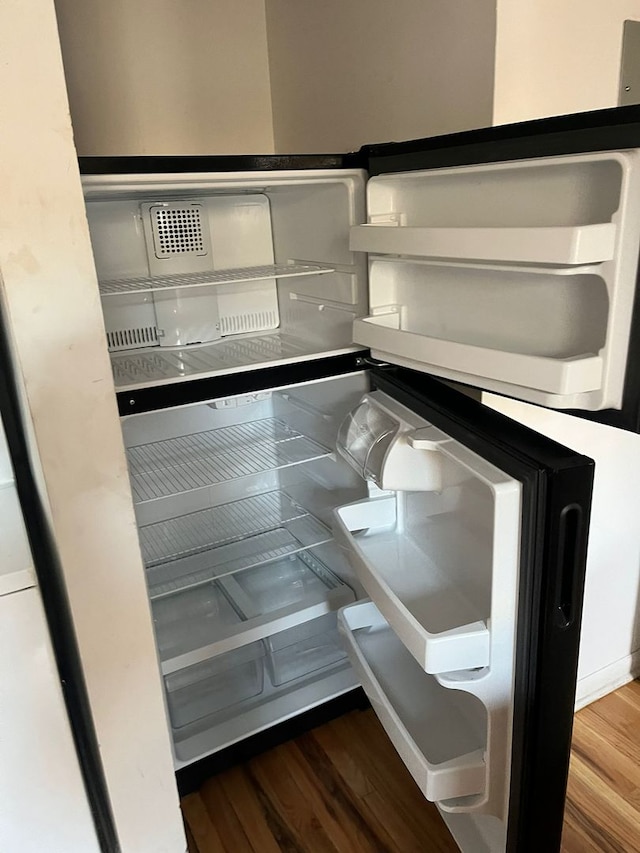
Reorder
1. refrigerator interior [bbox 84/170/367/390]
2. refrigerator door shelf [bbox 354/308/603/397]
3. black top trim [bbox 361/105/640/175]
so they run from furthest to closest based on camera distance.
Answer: refrigerator interior [bbox 84/170/367/390] < refrigerator door shelf [bbox 354/308/603/397] < black top trim [bbox 361/105/640/175]

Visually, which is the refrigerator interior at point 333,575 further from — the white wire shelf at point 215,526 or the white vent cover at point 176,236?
the white vent cover at point 176,236

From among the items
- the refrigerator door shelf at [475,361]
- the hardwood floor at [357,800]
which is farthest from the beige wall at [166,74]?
the hardwood floor at [357,800]

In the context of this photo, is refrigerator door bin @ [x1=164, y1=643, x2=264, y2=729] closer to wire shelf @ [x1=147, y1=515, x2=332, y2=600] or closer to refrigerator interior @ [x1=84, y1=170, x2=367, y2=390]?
wire shelf @ [x1=147, y1=515, x2=332, y2=600]

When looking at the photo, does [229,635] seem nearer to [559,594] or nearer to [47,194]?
[559,594]

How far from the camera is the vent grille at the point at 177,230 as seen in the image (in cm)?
164

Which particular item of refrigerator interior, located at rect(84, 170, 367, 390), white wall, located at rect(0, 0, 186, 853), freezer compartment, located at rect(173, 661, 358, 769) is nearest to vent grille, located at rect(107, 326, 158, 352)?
refrigerator interior, located at rect(84, 170, 367, 390)

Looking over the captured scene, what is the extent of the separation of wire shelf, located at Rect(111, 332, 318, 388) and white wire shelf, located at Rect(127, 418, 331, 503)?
30cm

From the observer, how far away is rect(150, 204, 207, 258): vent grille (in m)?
1.64

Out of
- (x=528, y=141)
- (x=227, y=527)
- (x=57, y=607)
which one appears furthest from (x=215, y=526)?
(x=528, y=141)

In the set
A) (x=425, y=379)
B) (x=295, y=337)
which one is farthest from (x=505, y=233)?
(x=295, y=337)

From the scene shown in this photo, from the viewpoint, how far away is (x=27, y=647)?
110 centimetres

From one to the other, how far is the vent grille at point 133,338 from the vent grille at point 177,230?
0.20 m

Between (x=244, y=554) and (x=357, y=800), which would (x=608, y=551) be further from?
(x=244, y=554)

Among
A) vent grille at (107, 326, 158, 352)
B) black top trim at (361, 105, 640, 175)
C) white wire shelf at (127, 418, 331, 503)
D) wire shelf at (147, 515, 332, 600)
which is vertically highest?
black top trim at (361, 105, 640, 175)
